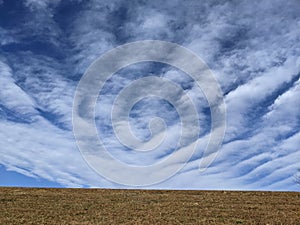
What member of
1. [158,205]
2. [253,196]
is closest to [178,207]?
[158,205]

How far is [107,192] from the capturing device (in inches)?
1172

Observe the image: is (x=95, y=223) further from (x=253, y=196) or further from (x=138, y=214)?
(x=253, y=196)

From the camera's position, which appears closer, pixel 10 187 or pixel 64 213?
pixel 64 213

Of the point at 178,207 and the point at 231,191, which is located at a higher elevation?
the point at 231,191

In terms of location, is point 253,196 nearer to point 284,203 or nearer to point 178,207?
point 284,203

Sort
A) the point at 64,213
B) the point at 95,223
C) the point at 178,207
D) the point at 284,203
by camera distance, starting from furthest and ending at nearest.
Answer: the point at 284,203
the point at 178,207
the point at 64,213
the point at 95,223

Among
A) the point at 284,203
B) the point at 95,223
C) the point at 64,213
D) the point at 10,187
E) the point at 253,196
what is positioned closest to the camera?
the point at 95,223

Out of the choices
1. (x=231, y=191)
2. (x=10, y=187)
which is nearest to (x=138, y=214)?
(x=231, y=191)

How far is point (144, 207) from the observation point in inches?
977

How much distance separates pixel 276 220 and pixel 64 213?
12359 millimetres

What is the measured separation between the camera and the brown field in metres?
21.6

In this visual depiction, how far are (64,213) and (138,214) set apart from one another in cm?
442

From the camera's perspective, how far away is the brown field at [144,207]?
70.7 feet

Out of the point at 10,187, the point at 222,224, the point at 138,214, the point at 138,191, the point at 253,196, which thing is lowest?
the point at 222,224
